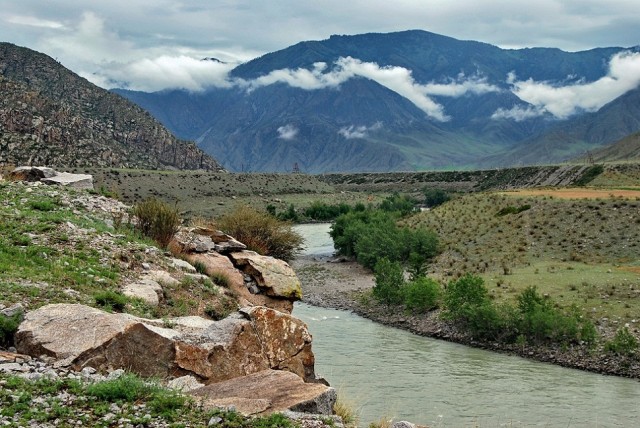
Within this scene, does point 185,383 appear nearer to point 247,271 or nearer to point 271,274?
point 271,274

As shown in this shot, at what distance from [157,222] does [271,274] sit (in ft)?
14.2

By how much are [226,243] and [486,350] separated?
13647mm

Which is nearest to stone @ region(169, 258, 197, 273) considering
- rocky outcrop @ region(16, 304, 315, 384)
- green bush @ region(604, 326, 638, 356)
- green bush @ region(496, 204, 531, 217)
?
rocky outcrop @ region(16, 304, 315, 384)

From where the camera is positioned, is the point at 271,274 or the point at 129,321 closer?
the point at 129,321

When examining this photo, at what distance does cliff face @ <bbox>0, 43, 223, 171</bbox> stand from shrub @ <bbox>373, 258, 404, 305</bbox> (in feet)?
188

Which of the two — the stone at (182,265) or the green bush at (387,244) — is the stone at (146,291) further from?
the green bush at (387,244)

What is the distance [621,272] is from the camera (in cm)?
3891

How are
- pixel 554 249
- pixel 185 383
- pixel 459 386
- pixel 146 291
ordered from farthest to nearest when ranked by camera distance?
pixel 554 249
pixel 459 386
pixel 146 291
pixel 185 383

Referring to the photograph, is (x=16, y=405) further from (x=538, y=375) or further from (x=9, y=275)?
(x=538, y=375)

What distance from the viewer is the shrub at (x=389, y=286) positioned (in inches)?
1598

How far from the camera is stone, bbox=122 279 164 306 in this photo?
A: 15.2 meters

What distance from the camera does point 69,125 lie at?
11069 centimetres

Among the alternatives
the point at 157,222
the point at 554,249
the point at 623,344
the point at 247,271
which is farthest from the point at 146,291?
the point at 554,249

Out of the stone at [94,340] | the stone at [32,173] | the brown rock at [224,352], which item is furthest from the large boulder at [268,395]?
the stone at [32,173]
